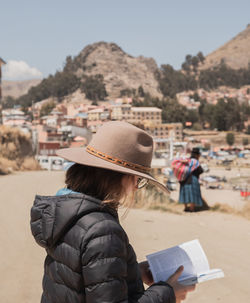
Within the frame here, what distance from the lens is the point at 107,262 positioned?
1.11m

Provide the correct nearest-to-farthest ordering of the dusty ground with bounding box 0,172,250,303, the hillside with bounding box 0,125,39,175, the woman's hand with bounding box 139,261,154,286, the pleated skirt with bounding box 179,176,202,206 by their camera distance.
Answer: the woman's hand with bounding box 139,261,154,286, the dusty ground with bounding box 0,172,250,303, the pleated skirt with bounding box 179,176,202,206, the hillside with bounding box 0,125,39,175

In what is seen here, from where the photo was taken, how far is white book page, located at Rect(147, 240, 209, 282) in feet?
4.78

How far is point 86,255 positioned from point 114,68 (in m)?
169

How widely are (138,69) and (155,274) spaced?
592 feet

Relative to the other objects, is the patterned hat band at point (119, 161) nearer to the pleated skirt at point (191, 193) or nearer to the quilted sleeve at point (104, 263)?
the quilted sleeve at point (104, 263)

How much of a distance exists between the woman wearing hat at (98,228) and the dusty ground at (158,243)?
179cm

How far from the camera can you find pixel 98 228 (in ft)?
3.77

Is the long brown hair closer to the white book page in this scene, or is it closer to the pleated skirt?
the white book page

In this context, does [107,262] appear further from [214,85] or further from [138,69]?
[138,69]

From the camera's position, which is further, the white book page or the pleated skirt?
the pleated skirt

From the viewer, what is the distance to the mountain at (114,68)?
15250 cm

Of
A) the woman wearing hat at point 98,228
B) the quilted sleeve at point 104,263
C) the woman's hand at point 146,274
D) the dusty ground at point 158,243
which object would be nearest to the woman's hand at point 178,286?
the woman wearing hat at point 98,228

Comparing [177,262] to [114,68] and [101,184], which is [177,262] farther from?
[114,68]

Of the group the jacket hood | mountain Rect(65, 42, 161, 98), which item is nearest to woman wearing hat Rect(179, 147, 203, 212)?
the jacket hood
